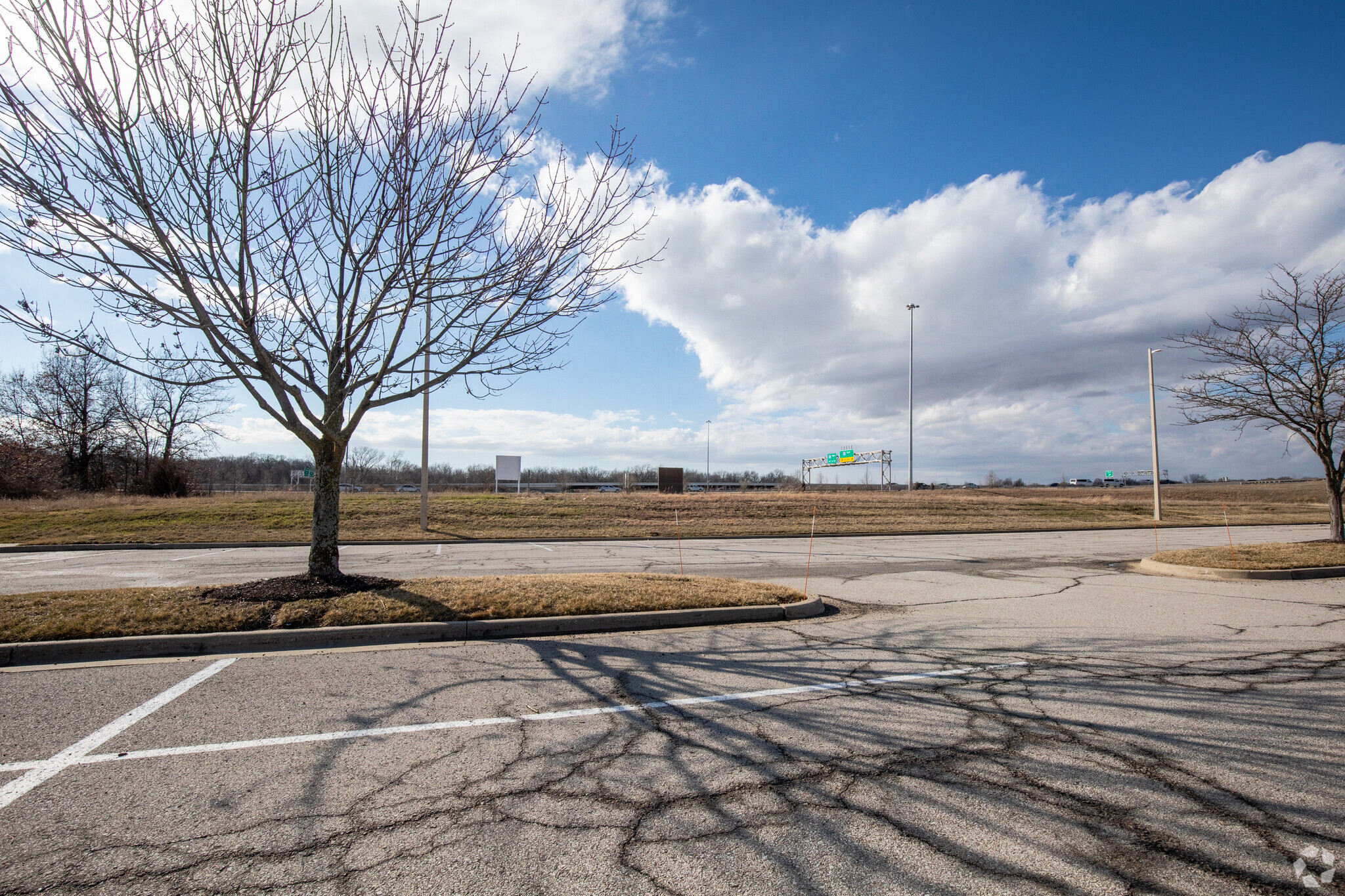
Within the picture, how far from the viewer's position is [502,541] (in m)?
21.2

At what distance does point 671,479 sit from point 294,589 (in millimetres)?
38432

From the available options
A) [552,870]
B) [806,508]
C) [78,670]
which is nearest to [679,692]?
[552,870]

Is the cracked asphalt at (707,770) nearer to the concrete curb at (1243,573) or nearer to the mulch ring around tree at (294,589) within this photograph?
the mulch ring around tree at (294,589)

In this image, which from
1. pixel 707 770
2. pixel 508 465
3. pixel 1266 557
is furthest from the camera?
pixel 508 465

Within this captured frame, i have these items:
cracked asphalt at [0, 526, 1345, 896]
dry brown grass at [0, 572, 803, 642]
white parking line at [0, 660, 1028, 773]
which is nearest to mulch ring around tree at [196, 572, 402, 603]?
dry brown grass at [0, 572, 803, 642]

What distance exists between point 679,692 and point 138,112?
315 inches

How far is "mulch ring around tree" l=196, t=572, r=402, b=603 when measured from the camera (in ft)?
25.3

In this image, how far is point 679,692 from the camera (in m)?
5.25

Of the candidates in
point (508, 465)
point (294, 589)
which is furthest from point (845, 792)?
point (508, 465)

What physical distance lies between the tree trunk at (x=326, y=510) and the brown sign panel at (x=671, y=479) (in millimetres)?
37360

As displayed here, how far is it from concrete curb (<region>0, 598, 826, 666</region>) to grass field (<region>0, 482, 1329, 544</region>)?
14776 millimetres
